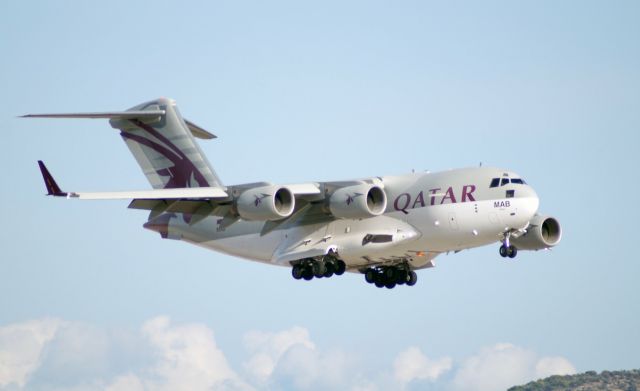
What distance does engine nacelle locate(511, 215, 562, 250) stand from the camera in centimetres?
3253

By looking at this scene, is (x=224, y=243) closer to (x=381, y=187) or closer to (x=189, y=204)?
(x=189, y=204)

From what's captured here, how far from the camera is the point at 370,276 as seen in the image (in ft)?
109

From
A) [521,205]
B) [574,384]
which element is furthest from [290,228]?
[574,384]

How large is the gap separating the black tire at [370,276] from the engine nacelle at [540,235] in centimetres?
352

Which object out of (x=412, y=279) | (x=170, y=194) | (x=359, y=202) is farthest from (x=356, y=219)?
(x=170, y=194)

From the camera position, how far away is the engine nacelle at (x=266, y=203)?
2956cm

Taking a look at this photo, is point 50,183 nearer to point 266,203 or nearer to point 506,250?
point 266,203

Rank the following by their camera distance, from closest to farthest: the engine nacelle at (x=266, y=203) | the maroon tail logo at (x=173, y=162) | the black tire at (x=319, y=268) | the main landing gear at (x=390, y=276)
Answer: the engine nacelle at (x=266, y=203)
the black tire at (x=319, y=268)
the main landing gear at (x=390, y=276)
the maroon tail logo at (x=173, y=162)

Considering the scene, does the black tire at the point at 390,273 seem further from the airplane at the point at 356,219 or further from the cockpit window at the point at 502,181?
the cockpit window at the point at 502,181

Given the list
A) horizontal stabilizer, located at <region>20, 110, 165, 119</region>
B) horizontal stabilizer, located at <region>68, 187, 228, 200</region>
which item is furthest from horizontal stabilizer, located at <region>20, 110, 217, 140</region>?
horizontal stabilizer, located at <region>68, 187, 228, 200</region>

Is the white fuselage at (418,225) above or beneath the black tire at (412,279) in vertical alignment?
above

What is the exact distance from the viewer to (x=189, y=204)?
103ft

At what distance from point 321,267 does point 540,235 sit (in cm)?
556

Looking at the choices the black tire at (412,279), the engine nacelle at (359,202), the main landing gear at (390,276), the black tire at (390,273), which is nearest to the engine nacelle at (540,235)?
the black tire at (412,279)
